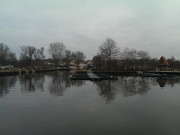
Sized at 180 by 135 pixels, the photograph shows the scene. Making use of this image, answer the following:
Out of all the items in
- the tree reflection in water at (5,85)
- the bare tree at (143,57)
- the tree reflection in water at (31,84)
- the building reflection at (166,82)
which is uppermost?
the bare tree at (143,57)

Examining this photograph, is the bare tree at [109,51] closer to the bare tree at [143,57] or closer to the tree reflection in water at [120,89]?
the bare tree at [143,57]

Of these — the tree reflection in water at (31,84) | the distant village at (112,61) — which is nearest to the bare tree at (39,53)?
the distant village at (112,61)

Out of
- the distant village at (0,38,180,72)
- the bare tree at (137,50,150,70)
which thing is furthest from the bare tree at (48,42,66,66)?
the bare tree at (137,50,150,70)

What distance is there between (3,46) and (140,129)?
210 feet

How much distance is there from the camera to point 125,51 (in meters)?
52.3

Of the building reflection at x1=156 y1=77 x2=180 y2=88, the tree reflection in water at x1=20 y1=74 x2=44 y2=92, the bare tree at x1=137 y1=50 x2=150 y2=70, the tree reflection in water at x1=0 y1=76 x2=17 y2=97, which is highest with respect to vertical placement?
the bare tree at x1=137 y1=50 x2=150 y2=70

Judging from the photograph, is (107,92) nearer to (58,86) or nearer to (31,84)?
(58,86)

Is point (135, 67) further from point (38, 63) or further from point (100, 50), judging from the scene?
point (38, 63)

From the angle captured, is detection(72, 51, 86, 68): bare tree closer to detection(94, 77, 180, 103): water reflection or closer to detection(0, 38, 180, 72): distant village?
detection(0, 38, 180, 72): distant village

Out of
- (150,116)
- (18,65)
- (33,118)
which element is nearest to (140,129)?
(150,116)

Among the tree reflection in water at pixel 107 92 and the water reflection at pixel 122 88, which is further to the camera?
the water reflection at pixel 122 88

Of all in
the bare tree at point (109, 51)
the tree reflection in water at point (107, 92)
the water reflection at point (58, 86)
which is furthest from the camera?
the bare tree at point (109, 51)

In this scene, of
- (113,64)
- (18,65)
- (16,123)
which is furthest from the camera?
(18,65)

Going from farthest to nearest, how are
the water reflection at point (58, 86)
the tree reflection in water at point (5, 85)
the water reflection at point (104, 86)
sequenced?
the tree reflection in water at point (5, 85) < the water reflection at point (58, 86) < the water reflection at point (104, 86)
